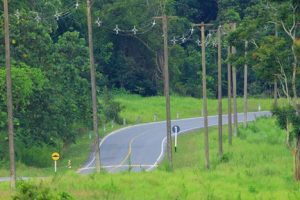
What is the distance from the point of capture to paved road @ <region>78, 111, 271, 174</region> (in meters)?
54.1

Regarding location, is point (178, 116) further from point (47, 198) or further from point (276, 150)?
point (47, 198)

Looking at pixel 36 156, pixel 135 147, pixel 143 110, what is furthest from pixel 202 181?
pixel 143 110

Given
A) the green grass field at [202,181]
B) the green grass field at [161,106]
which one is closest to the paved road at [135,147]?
the green grass field at [202,181]

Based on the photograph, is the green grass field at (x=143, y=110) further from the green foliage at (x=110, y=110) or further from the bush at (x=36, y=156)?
the green foliage at (x=110, y=110)

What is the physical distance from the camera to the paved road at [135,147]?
5406 cm

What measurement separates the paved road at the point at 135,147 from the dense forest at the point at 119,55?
2.68m

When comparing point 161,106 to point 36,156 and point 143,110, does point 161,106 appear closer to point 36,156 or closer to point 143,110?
point 143,110

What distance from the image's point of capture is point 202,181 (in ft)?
136

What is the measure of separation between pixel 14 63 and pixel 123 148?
936 centimetres

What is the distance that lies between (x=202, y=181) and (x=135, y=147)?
69.6 ft

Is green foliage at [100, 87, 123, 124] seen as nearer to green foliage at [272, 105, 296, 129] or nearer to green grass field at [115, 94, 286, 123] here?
green grass field at [115, 94, 286, 123]

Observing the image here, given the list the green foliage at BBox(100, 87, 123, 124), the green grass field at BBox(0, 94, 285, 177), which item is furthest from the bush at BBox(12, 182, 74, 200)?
the green foliage at BBox(100, 87, 123, 124)

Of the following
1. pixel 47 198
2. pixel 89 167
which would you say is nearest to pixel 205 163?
pixel 89 167

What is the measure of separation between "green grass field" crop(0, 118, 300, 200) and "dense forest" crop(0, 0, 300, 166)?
419cm
